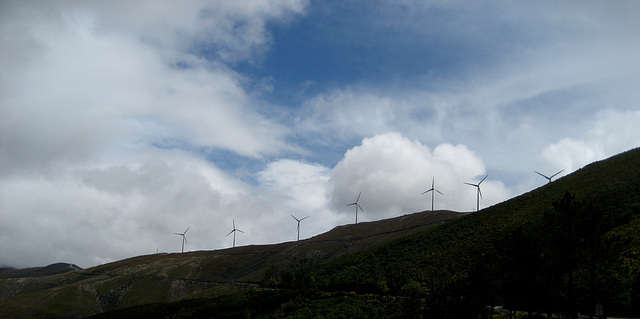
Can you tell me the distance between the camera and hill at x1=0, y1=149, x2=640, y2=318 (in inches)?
1389

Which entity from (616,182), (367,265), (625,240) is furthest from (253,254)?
(625,240)

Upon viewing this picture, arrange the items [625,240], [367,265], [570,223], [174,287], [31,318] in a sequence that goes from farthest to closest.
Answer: [174,287] < [31,318] < [367,265] < [625,240] < [570,223]

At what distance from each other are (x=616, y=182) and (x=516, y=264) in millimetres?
45137

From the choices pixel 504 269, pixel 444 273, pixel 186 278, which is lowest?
pixel 186 278

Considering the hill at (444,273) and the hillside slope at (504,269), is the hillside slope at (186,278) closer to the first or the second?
the hill at (444,273)

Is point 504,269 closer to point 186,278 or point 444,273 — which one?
point 444,273

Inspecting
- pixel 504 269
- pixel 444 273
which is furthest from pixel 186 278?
pixel 504 269

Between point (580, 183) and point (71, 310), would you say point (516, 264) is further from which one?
point (71, 310)

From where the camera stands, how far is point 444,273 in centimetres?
4397

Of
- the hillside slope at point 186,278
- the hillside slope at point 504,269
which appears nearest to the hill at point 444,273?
the hillside slope at point 504,269

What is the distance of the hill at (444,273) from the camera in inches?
1389

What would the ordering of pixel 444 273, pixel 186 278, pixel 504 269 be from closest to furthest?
1. pixel 504 269
2. pixel 444 273
3. pixel 186 278

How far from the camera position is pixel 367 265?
76.9 metres

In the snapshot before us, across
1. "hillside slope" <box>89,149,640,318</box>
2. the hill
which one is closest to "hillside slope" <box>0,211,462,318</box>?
the hill
